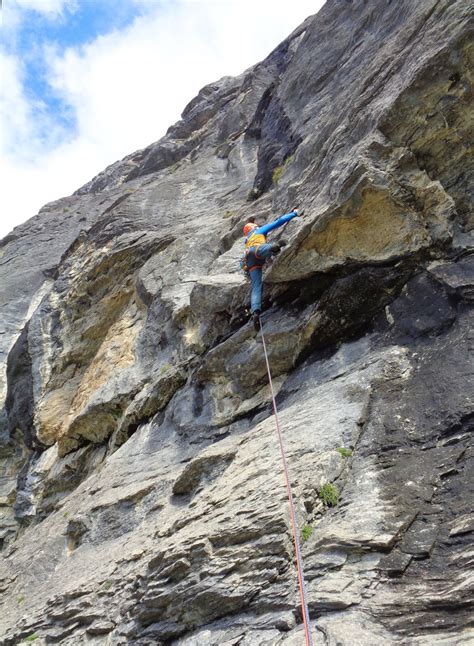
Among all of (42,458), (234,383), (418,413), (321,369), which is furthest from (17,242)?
(418,413)

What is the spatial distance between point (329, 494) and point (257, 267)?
537 centimetres

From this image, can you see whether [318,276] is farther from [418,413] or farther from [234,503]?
[234,503]

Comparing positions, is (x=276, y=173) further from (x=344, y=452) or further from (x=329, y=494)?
(x=329, y=494)

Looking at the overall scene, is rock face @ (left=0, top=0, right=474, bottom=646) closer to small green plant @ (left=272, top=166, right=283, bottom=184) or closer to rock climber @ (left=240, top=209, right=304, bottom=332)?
small green plant @ (left=272, top=166, right=283, bottom=184)

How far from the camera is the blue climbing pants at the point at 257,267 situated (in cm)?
982

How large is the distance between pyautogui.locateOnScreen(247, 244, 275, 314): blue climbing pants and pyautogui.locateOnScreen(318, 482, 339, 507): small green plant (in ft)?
14.9

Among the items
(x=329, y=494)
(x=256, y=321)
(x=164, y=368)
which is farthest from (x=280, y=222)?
(x=329, y=494)

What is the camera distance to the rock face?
494 centimetres

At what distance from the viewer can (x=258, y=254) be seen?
32.7 ft

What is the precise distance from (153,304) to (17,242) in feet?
58.7

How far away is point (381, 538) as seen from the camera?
189 inches

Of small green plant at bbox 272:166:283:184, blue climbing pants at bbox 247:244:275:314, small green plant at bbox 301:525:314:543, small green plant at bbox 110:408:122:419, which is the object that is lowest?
small green plant at bbox 301:525:314:543

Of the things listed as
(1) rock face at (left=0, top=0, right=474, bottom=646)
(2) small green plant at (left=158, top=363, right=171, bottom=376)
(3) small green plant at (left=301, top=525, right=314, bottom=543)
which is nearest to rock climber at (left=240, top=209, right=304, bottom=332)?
(1) rock face at (left=0, top=0, right=474, bottom=646)

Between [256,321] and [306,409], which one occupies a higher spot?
Result: [256,321]
